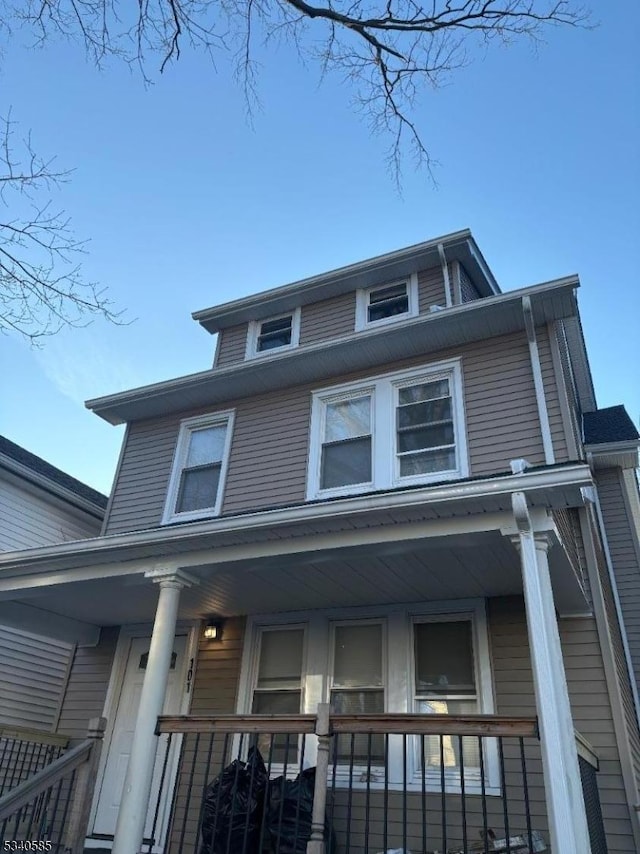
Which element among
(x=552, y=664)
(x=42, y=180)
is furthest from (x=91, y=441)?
(x=552, y=664)

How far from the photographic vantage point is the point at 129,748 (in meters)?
6.88

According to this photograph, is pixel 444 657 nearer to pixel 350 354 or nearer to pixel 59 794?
pixel 59 794

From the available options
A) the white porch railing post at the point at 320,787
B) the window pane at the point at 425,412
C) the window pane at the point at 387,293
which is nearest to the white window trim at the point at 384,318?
the window pane at the point at 387,293

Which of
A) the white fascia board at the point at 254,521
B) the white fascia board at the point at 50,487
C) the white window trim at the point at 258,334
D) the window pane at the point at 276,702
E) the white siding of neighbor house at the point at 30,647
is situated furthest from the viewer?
the white fascia board at the point at 50,487

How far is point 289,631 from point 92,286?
155 inches

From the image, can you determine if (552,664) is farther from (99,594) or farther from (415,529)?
(99,594)

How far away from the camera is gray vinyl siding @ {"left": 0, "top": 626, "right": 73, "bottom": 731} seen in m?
8.70

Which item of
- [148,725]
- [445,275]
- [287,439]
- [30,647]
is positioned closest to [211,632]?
[148,725]

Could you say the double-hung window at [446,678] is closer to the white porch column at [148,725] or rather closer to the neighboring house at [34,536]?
the white porch column at [148,725]

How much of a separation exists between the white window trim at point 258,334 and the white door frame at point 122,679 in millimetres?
3793

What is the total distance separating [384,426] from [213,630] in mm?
2916

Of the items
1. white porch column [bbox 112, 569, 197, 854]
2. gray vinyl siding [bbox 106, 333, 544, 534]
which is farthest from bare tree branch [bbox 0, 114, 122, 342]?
gray vinyl siding [bbox 106, 333, 544, 534]

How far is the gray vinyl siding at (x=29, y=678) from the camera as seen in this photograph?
8.70 m

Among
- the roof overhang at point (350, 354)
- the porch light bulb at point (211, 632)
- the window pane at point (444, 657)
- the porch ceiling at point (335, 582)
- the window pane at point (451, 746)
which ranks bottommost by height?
the window pane at point (451, 746)
